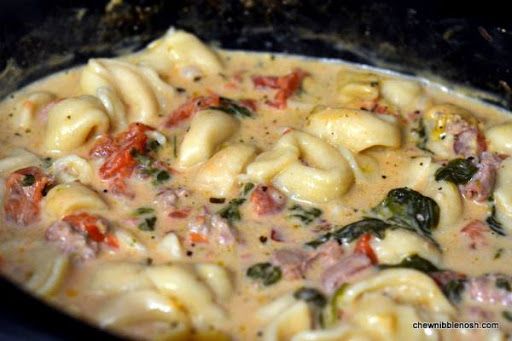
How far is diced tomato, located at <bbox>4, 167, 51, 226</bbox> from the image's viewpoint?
3.80m

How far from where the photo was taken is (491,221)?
3.95 metres

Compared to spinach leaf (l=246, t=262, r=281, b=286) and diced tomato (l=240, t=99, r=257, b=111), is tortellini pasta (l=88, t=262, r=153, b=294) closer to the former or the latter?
spinach leaf (l=246, t=262, r=281, b=286)

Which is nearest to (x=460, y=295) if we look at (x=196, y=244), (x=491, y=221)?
(x=491, y=221)

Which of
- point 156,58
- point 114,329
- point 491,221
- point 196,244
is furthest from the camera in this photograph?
point 156,58

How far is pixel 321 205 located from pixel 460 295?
843mm

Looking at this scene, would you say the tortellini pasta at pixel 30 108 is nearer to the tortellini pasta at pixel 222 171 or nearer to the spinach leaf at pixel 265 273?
the tortellini pasta at pixel 222 171

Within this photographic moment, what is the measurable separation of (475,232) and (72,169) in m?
2.03

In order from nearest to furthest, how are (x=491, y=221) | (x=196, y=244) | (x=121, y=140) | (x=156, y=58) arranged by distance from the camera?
1. (x=196, y=244)
2. (x=491, y=221)
3. (x=121, y=140)
4. (x=156, y=58)

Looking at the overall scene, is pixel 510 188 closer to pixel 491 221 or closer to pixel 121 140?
pixel 491 221

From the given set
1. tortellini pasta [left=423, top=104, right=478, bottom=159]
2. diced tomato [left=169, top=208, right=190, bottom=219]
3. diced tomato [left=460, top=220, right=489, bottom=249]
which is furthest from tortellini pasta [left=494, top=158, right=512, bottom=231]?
diced tomato [left=169, top=208, right=190, bottom=219]

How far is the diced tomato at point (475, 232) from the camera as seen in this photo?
379cm

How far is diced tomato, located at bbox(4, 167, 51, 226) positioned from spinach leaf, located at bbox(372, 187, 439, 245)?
1.64 meters

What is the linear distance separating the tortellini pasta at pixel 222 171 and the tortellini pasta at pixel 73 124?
65 cm

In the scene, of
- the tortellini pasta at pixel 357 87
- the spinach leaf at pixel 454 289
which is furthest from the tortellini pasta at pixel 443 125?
the spinach leaf at pixel 454 289
